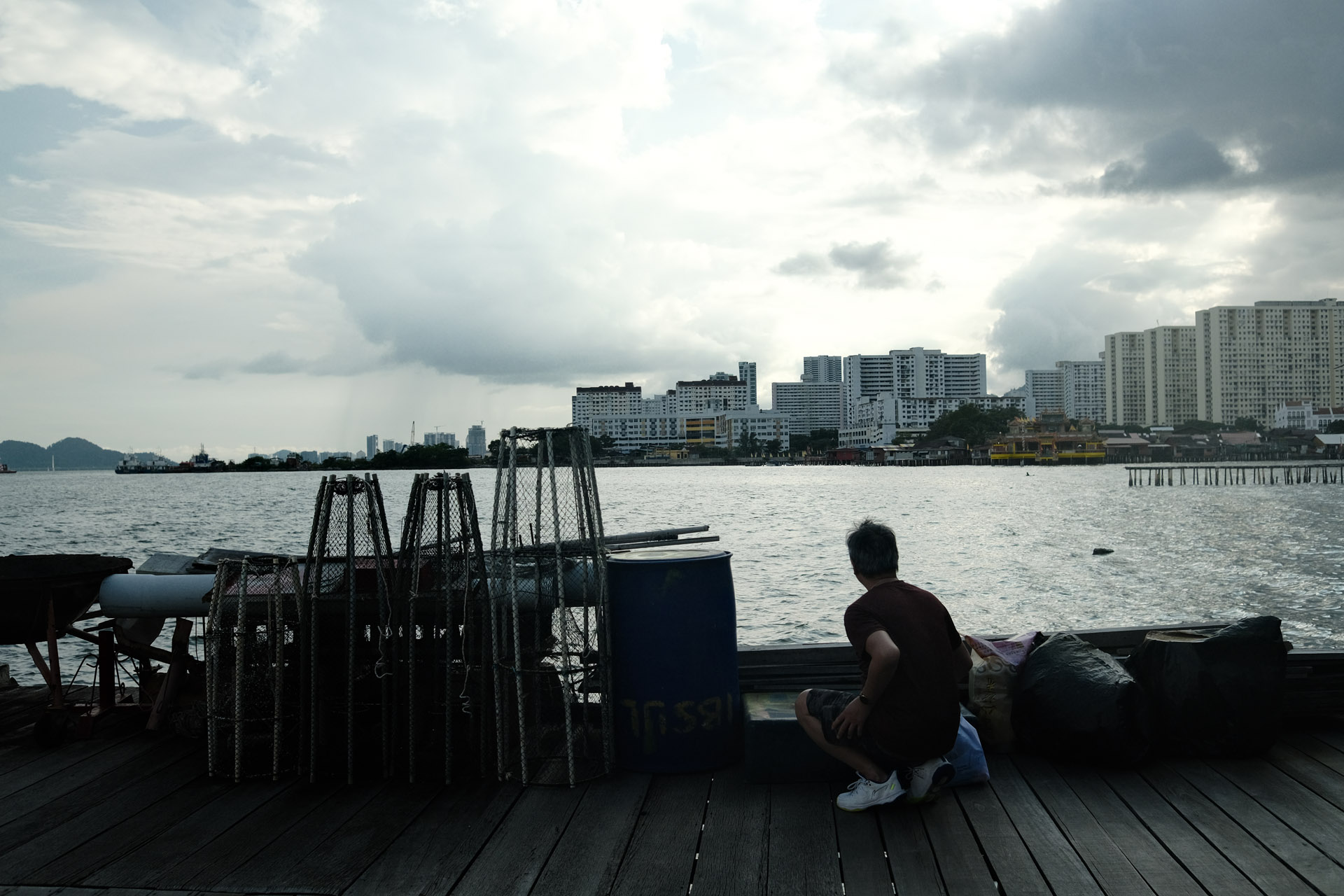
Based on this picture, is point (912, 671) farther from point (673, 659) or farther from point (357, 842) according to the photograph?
point (357, 842)

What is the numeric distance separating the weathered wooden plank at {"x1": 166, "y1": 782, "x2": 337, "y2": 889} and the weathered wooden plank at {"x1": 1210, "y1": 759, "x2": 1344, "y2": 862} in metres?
4.35

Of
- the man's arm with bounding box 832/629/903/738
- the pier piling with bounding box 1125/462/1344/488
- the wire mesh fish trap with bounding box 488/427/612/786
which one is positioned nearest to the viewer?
the man's arm with bounding box 832/629/903/738

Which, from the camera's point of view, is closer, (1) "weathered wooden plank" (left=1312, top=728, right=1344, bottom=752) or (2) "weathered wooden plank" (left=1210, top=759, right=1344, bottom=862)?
(2) "weathered wooden plank" (left=1210, top=759, right=1344, bottom=862)

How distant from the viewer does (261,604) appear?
509 centimetres

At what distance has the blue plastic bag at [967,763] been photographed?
443 cm

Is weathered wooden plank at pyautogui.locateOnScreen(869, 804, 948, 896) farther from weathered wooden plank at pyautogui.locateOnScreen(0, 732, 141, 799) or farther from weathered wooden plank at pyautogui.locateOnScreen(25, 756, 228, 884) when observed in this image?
weathered wooden plank at pyautogui.locateOnScreen(0, 732, 141, 799)

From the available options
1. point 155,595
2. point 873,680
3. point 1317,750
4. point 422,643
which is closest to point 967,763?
point 873,680

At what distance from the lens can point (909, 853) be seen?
3.78 metres

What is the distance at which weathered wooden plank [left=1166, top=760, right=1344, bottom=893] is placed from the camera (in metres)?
3.50

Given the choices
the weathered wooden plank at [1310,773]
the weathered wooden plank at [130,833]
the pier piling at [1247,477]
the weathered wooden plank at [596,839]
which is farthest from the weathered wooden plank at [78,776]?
the pier piling at [1247,477]

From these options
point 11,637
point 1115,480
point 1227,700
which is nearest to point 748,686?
point 1227,700

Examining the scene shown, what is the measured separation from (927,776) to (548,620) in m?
2.16

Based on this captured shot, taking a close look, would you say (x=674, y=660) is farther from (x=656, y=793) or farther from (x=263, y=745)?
(x=263, y=745)

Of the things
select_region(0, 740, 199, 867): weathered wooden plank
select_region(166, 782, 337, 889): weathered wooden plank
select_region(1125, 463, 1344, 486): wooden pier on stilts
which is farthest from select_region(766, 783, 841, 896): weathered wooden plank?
select_region(1125, 463, 1344, 486): wooden pier on stilts
